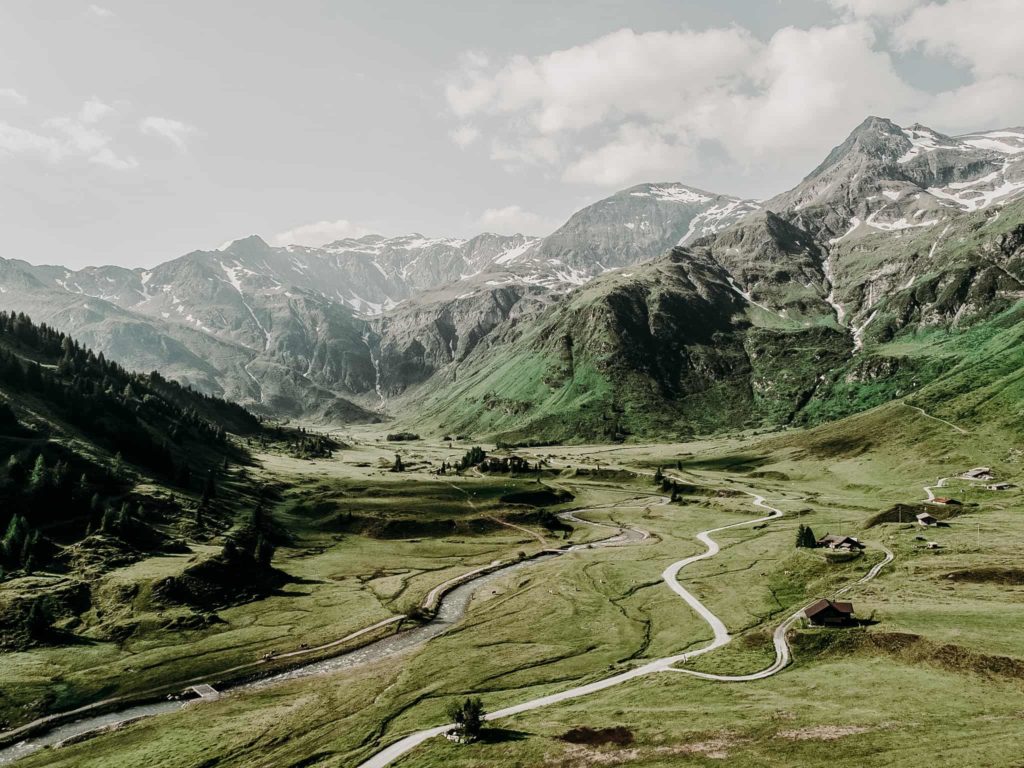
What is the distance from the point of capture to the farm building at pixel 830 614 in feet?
283

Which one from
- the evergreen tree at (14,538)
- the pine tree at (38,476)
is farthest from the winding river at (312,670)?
the pine tree at (38,476)

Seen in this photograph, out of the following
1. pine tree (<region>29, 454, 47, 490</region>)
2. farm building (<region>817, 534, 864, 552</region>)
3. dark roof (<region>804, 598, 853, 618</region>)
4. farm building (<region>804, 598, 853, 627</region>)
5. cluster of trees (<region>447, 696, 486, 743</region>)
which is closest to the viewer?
cluster of trees (<region>447, 696, 486, 743</region>)

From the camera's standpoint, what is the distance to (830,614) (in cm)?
8706

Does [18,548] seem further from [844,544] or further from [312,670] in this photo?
[844,544]

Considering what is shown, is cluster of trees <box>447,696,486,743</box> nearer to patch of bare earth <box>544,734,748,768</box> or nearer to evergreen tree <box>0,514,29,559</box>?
patch of bare earth <box>544,734,748,768</box>

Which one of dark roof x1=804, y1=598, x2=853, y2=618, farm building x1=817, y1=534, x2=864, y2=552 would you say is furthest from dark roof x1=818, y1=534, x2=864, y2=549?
dark roof x1=804, y1=598, x2=853, y2=618

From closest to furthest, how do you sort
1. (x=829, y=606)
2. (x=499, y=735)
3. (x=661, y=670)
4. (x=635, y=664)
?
(x=499, y=735), (x=661, y=670), (x=829, y=606), (x=635, y=664)

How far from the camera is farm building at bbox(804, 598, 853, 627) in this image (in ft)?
283

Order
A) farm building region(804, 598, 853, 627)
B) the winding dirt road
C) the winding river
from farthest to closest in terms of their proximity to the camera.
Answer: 1. farm building region(804, 598, 853, 627)
2. the winding river
3. the winding dirt road

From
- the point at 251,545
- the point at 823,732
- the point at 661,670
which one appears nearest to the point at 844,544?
the point at 661,670

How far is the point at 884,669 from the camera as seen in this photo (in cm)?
7162

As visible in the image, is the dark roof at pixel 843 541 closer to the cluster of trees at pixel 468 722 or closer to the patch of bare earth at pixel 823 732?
the patch of bare earth at pixel 823 732

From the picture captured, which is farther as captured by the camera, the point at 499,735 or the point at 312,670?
the point at 312,670

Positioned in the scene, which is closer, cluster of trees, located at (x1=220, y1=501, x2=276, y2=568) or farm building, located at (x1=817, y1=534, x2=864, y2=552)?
farm building, located at (x1=817, y1=534, x2=864, y2=552)
